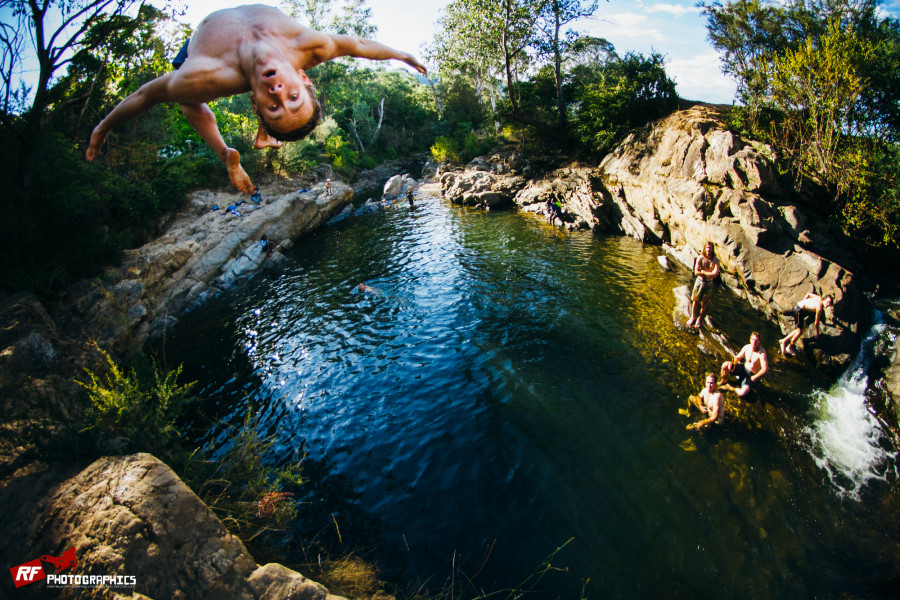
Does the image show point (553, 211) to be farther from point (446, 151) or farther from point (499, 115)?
point (446, 151)

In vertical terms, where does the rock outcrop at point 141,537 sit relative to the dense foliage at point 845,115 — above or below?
below

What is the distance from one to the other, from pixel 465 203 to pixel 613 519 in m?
27.3

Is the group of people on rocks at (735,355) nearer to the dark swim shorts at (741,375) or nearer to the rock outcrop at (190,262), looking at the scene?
the dark swim shorts at (741,375)

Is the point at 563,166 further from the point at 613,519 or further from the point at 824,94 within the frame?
the point at 613,519

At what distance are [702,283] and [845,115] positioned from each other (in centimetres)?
846

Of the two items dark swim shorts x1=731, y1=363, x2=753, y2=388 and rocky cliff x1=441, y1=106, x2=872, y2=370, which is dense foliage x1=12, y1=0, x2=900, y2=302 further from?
dark swim shorts x1=731, y1=363, x2=753, y2=388

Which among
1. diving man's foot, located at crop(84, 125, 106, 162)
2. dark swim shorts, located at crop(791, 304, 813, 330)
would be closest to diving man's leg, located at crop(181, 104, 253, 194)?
diving man's foot, located at crop(84, 125, 106, 162)

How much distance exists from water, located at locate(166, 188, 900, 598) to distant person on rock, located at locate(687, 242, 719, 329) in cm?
80

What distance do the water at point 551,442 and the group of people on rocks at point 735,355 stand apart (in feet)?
1.24

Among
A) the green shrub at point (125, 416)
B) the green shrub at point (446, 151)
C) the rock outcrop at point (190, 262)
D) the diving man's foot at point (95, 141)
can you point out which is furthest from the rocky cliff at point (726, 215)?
the green shrub at point (446, 151)

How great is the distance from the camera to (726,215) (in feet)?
47.4

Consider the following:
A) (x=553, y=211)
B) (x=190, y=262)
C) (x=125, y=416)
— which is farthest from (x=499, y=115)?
(x=125, y=416)

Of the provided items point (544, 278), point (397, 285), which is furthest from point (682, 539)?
point (397, 285)

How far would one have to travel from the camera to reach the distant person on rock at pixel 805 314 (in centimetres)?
1034
